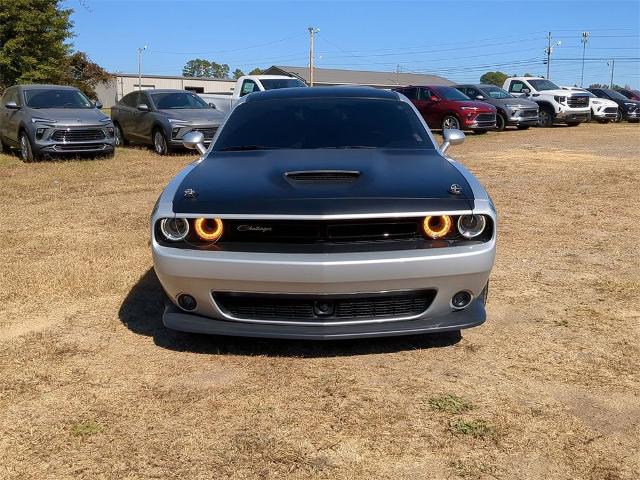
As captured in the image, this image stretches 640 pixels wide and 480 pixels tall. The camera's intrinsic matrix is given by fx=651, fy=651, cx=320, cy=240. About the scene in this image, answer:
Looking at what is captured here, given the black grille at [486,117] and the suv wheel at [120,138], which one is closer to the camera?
the suv wheel at [120,138]

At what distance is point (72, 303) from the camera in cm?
447

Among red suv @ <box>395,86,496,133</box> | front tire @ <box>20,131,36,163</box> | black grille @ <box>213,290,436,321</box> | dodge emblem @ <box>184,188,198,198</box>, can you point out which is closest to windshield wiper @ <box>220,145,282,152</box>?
dodge emblem @ <box>184,188,198,198</box>

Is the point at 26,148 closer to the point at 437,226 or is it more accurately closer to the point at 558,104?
the point at 437,226

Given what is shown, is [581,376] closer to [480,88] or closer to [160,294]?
[160,294]

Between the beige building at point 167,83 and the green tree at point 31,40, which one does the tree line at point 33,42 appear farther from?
the beige building at point 167,83

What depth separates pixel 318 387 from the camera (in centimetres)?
318

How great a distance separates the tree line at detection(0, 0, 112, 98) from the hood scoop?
3505 cm

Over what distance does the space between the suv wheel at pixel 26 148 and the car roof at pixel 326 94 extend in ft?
28.9

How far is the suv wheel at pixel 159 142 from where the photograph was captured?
46.1ft

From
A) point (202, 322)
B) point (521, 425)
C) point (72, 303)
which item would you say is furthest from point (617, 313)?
point (72, 303)

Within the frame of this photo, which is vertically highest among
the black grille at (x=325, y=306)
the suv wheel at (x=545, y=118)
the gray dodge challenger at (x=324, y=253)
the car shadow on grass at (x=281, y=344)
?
the gray dodge challenger at (x=324, y=253)

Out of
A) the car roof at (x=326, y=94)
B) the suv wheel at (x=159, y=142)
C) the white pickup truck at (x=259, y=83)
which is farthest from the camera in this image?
the white pickup truck at (x=259, y=83)

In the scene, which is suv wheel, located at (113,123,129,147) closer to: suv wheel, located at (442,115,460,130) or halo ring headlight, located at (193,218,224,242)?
suv wheel, located at (442,115,460,130)

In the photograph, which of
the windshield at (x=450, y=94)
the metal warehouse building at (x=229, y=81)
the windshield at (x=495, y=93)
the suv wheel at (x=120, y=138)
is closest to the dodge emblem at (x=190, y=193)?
the suv wheel at (x=120, y=138)
